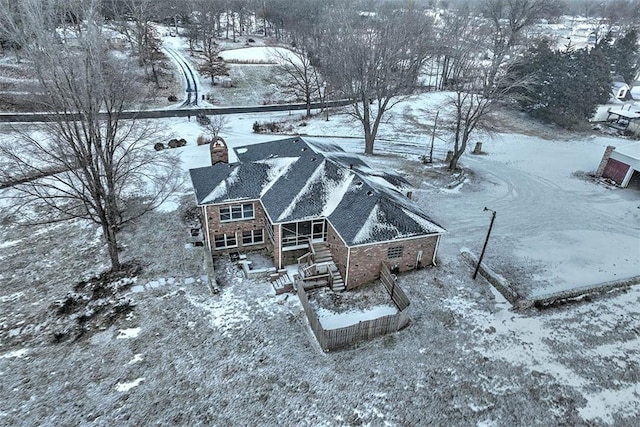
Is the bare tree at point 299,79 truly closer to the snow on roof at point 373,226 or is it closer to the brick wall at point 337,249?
the brick wall at point 337,249

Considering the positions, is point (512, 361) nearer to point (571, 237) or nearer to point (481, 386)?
point (481, 386)

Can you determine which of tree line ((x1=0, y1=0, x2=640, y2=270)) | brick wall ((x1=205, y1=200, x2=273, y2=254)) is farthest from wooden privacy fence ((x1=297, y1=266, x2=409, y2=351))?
tree line ((x1=0, y1=0, x2=640, y2=270))

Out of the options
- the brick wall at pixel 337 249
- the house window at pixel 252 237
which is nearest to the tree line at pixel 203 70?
the house window at pixel 252 237

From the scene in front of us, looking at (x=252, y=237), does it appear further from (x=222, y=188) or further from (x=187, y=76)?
(x=187, y=76)

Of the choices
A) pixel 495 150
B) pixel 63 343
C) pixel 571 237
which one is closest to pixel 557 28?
pixel 495 150

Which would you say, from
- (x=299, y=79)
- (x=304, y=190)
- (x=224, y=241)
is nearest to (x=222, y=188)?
(x=224, y=241)

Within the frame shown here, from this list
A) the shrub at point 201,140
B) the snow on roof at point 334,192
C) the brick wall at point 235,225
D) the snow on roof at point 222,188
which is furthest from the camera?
the shrub at point 201,140
